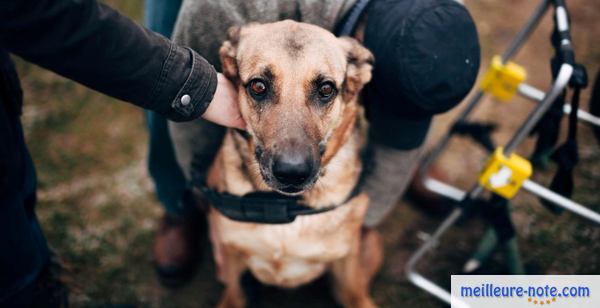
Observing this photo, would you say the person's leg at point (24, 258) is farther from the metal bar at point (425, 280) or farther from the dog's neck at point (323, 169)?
the metal bar at point (425, 280)

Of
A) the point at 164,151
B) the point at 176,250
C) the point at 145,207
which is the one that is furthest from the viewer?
the point at 145,207

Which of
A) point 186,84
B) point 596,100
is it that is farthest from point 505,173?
point 186,84

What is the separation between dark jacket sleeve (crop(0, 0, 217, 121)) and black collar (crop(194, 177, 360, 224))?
0.46 m

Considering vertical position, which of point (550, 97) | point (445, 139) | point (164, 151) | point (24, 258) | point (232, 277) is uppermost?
point (550, 97)

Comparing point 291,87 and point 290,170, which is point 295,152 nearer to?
point 290,170

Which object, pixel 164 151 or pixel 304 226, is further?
pixel 164 151

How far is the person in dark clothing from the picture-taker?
4.11ft

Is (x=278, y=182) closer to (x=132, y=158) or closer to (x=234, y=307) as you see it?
(x=234, y=307)

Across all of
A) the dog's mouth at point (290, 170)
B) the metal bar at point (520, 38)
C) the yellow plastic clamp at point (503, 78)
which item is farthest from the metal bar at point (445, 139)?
the dog's mouth at point (290, 170)

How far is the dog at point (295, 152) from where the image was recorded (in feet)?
5.40

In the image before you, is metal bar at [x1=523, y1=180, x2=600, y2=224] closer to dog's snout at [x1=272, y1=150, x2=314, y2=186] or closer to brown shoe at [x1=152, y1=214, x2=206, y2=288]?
dog's snout at [x1=272, y1=150, x2=314, y2=186]

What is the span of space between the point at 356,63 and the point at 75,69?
1.03 m

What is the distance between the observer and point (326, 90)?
1.72 metres

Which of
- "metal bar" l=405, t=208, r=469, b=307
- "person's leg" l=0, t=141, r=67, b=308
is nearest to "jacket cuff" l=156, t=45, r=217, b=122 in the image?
"person's leg" l=0, t=141, r=67, b=308
